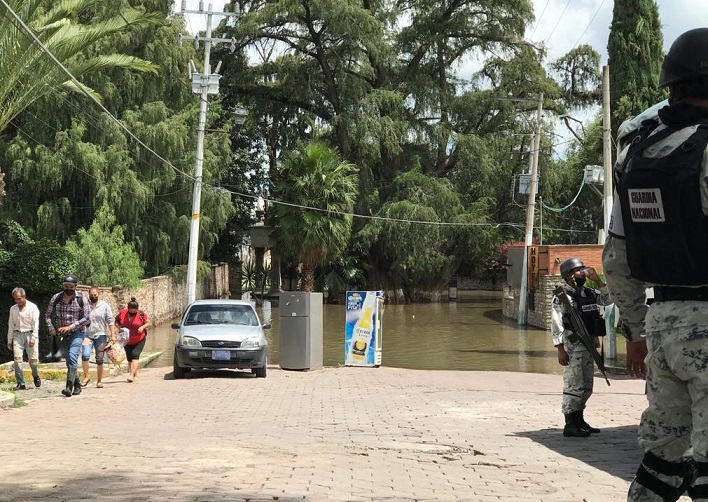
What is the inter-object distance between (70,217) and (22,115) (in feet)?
13.2

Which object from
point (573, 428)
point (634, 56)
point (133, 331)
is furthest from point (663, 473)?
point (634, 56)

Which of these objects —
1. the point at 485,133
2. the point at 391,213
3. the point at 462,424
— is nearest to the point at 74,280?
the point at 462,424

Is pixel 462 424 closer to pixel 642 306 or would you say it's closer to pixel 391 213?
pixel 642 306

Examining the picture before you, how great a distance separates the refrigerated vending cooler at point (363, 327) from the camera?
67.9 ft

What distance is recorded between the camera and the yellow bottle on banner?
20734 millimetres

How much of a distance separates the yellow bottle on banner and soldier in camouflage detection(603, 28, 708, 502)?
16.7 m

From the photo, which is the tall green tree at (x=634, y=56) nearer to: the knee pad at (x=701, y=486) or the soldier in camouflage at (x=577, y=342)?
the soldier in camouflage at (x=577, y=342)

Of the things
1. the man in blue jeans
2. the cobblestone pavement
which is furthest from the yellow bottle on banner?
the man in blue jeans

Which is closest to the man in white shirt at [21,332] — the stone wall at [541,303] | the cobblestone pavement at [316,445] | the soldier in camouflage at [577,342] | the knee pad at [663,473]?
the cobblestone pavement at [316,445]

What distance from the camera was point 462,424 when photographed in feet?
35.4

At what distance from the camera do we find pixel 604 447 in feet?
29.2

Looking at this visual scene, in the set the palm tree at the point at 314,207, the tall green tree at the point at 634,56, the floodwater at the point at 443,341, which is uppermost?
the tall green tree at the point at 634,56

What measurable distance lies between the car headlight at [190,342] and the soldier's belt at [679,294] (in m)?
14.4

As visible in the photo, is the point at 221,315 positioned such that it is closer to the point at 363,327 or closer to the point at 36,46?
the point at 363,327
